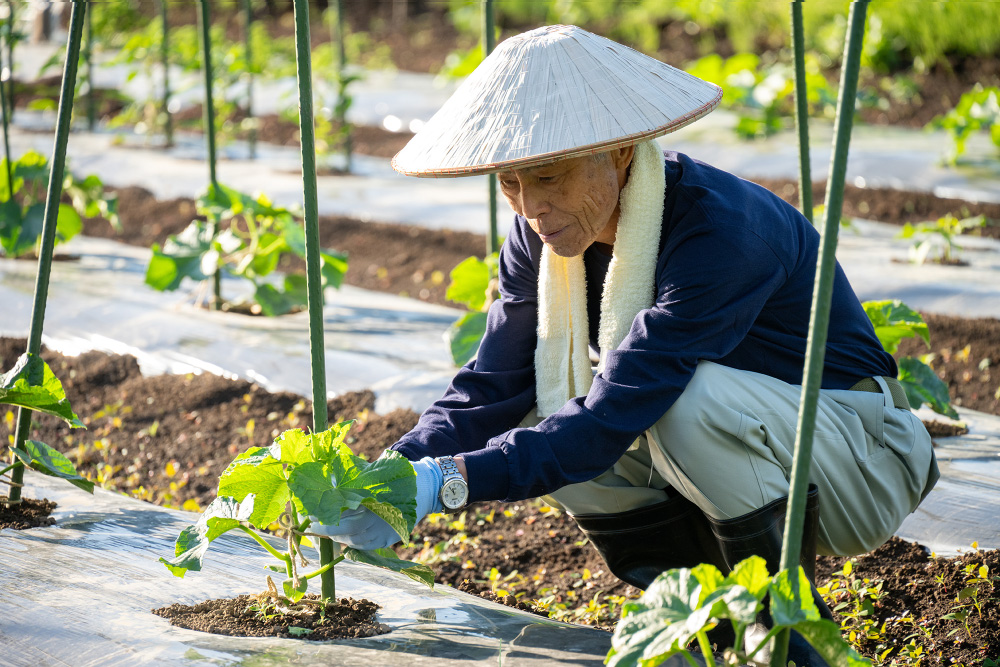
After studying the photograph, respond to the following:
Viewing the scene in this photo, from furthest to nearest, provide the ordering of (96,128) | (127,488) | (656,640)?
(96,128), (127,488), (656,640)

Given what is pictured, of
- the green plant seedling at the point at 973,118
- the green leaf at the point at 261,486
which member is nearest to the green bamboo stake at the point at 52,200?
the green leaf at the point at 261,486

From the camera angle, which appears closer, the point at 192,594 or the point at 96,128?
the point at 192,594

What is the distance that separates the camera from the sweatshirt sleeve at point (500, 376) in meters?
1.59

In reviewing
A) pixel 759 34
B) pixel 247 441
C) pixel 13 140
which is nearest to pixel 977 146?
pixel 759 34

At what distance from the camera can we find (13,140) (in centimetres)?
621

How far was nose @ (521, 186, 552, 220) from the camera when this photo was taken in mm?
1419

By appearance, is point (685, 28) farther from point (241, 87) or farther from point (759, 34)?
point (241, 87)

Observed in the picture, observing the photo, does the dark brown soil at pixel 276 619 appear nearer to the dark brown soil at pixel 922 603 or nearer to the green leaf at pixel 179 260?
the dark brown soil at pixel 922 603

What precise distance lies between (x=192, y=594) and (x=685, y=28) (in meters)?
7.42

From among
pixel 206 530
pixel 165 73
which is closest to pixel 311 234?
pixel 206 530

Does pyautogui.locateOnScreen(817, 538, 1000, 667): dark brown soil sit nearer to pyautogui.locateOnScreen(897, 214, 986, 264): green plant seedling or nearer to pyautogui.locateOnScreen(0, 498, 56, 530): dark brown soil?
pyautogui.locateOnScreen(0, 498, 56, 530): dark brown soil

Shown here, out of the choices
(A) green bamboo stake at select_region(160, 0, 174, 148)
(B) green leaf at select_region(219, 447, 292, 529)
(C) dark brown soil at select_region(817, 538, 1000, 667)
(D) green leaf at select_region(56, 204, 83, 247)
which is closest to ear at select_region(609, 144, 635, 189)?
(B) green leaf at select_region(219, 447, 292, 529)

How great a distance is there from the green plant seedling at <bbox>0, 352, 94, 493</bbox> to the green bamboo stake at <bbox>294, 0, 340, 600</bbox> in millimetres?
492

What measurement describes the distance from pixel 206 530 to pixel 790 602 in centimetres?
77
